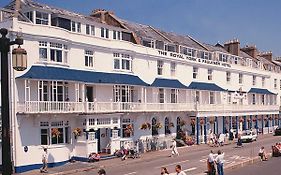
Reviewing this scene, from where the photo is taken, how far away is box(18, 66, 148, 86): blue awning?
26.6 metres

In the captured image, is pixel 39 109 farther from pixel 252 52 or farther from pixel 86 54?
pixel 252 52

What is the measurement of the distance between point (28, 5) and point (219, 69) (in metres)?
26.1

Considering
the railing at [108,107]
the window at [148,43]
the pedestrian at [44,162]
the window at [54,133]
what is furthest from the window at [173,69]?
the pedestrian at [44,162]

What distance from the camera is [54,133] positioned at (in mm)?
27359

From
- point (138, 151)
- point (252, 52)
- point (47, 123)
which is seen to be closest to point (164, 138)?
point (138, 151)

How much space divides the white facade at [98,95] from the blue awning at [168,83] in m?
0.33

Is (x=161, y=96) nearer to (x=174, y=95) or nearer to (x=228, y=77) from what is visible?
(x=174, y=95)

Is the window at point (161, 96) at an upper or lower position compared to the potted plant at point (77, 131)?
upper

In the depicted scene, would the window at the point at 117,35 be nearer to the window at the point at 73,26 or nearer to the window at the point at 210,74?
the window at the point at 73,26

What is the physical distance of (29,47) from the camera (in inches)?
1060

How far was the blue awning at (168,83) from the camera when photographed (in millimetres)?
37853

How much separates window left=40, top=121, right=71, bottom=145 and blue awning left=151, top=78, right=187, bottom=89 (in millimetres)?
10703

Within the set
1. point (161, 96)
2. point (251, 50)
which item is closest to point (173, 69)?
point (161, 96)

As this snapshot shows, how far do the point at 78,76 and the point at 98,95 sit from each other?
11.1 ft
